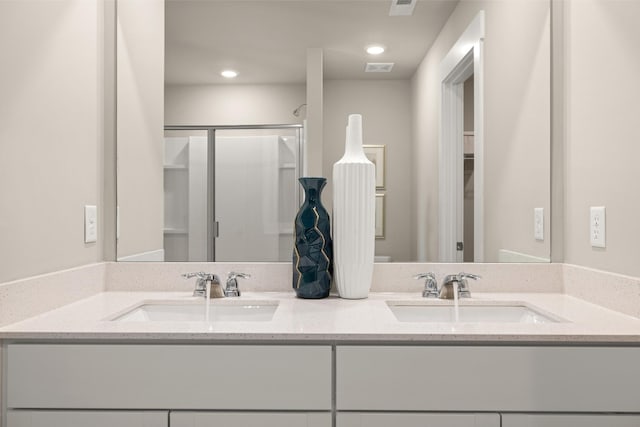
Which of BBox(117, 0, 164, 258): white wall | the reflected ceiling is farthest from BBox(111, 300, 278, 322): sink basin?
the reflected ceiling

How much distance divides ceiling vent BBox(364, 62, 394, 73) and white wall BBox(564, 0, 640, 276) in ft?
1.80

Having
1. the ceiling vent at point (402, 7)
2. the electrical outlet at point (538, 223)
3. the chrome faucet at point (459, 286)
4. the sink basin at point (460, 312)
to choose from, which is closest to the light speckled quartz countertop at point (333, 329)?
the sink basin at point (460, 312)

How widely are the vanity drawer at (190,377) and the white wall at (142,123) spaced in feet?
1.99

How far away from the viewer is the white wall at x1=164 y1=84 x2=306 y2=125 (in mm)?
1557

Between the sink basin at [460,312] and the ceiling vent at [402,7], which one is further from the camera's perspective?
the ceiling vent at [402,7]

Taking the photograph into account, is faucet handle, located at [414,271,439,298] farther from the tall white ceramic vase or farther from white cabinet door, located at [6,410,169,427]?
white cabinet door, located at [6,410,169,427]

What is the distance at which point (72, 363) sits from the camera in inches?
40.0

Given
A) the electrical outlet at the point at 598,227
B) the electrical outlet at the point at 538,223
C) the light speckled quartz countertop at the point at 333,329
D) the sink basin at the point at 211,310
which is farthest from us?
the electrical outlet at the point at 538,223

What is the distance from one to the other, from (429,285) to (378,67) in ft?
2.37

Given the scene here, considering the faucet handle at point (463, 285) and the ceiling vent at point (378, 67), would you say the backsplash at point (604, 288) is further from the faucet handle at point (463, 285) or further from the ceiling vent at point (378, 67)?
the ceiling vent at point (378, 67)

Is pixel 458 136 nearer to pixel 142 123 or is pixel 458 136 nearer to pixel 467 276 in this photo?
pixel 467 276

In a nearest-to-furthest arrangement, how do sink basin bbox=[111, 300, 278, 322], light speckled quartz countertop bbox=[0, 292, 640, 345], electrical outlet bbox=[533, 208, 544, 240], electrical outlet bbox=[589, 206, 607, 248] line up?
light speckled quartz countertop bbox=[0, 292, 640, 345] < electrical outlet bbox=[589, 206, 607, 248] < sink basin bbox=[111, 300, 278, 322] < electrical outlet bbox=[533, 208, 544, 240]

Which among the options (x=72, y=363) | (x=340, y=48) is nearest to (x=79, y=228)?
(x=72, y=363)

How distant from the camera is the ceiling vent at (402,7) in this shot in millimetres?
1570
